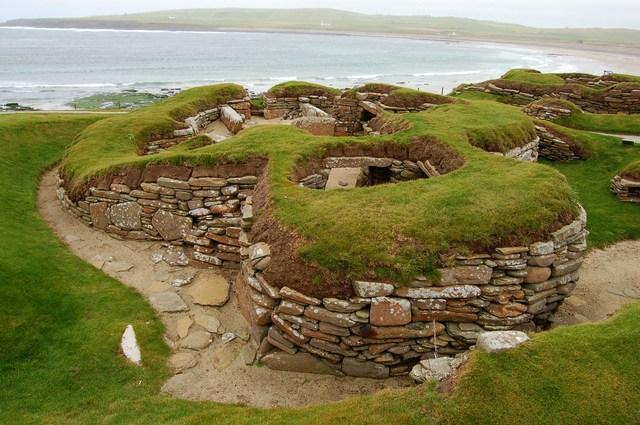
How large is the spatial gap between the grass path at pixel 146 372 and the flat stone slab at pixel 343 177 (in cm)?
592

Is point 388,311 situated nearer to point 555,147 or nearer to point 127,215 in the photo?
point 127,215

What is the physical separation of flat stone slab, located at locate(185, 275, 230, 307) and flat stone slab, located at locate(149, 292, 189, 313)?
1.02 ft

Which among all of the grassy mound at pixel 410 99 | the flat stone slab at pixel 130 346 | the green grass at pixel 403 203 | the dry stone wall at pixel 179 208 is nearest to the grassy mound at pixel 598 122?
the grassy mound at pixel 410 99

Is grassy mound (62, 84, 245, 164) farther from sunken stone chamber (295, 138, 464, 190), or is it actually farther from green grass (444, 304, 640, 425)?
green grass (444, 304, 640, 425)

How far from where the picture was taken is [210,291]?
10.7 meters

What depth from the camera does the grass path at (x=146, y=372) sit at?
5664 mm

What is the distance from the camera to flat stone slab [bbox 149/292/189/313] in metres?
10.1

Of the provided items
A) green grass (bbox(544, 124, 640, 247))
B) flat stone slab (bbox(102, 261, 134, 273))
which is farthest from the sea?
green grass (bbox(544, 124, 640, 247))

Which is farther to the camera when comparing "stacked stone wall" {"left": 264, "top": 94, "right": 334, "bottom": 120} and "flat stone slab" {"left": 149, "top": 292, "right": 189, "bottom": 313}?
"stacked stone wall" {"left": 264, "top": 94, "right": 334, "bottom": 120}

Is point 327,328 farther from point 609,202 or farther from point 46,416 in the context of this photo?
point 609,202

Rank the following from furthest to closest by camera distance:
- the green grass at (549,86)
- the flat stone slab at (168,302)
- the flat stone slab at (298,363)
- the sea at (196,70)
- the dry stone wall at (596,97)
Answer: the sea at (196,70) < the green grass at (549,86) < the dry stone wall at (596,97) < the flat stone slab at (168,302) < the flat stone slab at (298,363)

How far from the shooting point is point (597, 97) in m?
26.6

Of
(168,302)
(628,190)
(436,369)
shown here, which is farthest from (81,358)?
(628,190)

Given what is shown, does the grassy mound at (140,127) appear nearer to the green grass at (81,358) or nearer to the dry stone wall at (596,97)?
the green grass at (81,358)
